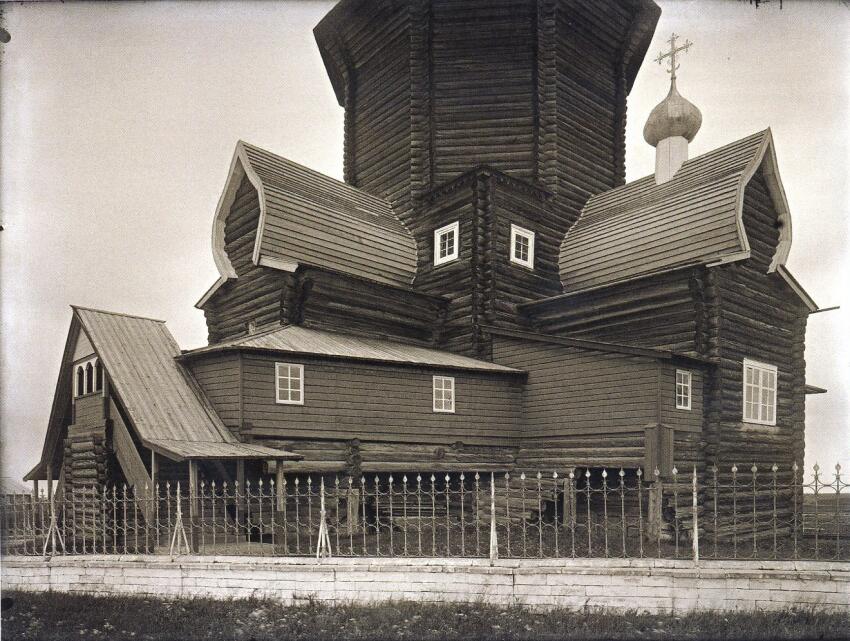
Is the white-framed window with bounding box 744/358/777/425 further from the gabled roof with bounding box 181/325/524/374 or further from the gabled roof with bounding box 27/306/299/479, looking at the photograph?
the gabled roof with bounding box 27/306/299/479

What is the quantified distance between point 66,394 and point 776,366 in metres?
18.6

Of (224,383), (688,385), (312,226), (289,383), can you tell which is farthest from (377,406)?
(688,385)

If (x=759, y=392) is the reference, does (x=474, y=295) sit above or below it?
above

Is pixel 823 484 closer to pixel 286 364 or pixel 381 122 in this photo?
pixel 286 364

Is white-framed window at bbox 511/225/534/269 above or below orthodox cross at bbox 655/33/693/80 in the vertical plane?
below

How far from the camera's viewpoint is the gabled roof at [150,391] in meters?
14.2

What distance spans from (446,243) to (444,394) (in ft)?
20.1

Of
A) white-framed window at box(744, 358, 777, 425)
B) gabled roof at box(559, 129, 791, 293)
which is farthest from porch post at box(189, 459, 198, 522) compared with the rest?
white-framed window at box(744, 358, 777, 425)

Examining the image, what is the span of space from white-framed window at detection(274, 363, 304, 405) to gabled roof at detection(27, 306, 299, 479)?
1.36m

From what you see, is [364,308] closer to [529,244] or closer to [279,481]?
[529,244]

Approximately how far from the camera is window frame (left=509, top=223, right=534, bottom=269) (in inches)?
850

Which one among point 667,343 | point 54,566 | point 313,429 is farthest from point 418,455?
point 54,566

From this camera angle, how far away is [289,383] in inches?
616

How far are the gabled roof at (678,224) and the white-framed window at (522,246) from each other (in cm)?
125
